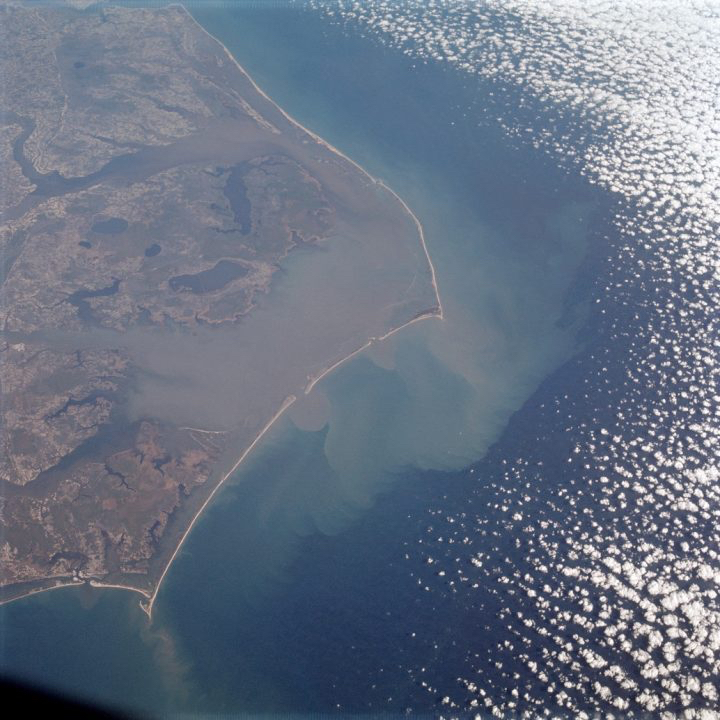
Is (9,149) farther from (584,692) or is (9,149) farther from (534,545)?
(584,692)

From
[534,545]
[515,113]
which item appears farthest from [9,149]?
[534,545]

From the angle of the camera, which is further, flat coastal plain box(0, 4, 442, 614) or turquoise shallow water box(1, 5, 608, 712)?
flat coastal plain box(0, 4, 442, 614)

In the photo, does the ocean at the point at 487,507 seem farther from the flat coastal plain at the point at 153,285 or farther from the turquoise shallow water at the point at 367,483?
the flat coastal plain at the point at 153,285

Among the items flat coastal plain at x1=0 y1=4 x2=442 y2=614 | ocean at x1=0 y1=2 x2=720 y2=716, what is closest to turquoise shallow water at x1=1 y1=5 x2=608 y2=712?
ocean at x1=0 y1=2 x2=720 y2=716

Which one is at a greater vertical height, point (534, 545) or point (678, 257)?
point (678, 257)

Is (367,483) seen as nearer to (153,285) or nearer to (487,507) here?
(487,507)

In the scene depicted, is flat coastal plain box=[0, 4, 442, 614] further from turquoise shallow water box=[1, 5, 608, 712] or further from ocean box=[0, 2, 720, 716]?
ocean box=[0, 2, 720, 716]
